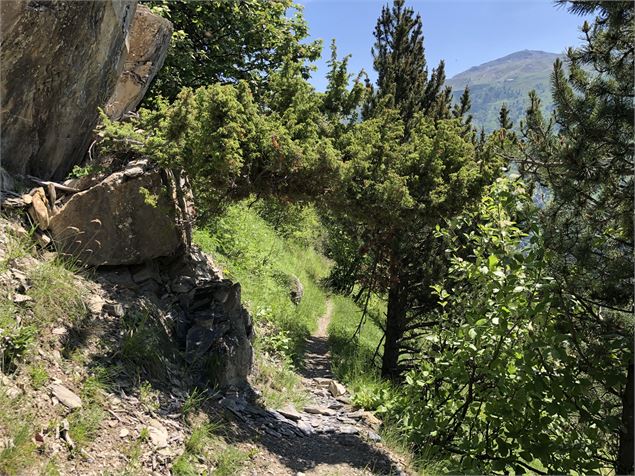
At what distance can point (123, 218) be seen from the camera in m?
6.52

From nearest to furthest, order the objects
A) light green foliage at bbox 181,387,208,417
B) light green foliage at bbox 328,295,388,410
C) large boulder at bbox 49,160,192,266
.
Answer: light green foliage at bbox 181,387,208,417, large boulder at bbox 49,160,192,266, light green foliage at bbox 328,295,388,410

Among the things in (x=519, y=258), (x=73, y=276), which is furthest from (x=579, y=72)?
(x=73, y=276)

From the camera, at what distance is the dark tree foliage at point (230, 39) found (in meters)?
12.7

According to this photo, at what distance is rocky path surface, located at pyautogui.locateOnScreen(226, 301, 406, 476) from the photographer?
215 inches

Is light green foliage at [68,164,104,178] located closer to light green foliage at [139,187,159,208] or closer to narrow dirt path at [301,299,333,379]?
light green foliage at [139,187,159,208]

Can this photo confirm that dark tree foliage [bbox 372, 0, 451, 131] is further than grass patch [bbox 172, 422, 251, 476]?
Yes

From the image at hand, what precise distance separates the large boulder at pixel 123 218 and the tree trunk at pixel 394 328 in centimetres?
423

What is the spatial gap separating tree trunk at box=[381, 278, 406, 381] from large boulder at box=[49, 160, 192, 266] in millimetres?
4228

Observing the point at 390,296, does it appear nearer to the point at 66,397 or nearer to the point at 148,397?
the point at 148,397

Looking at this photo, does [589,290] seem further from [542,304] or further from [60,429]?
[60,429]

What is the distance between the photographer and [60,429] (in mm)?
4055

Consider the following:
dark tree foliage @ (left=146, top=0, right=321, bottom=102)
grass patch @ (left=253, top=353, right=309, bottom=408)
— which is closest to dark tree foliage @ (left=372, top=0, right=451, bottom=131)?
dark tree foliage @ (left=146, top=0, right=321, bottom=102)

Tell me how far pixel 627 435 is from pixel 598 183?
201cm

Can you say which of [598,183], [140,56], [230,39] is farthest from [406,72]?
[598,183]
